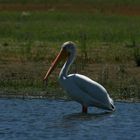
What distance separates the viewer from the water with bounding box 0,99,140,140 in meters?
12.5

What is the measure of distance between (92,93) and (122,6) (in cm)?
3042

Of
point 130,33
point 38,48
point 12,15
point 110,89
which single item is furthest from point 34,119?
point 12,15

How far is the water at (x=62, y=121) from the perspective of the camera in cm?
1251

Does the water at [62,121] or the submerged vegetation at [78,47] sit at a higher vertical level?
the submerged vegetation at [78,47]

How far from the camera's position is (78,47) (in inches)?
911

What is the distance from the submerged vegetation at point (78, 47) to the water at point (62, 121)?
2.68 ft

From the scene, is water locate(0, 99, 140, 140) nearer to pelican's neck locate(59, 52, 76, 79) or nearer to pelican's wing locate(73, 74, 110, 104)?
pelican's wing locate(73, 74, 110, 104)

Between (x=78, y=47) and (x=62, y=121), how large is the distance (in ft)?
31.3

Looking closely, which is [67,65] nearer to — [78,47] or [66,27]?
[78,47]

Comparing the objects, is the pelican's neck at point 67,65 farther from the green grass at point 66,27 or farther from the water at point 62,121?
the green grass at point 66,27

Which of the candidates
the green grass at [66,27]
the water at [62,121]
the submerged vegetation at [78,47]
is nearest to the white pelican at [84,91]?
the water at [62,121]

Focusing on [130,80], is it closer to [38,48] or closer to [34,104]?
[34,104]

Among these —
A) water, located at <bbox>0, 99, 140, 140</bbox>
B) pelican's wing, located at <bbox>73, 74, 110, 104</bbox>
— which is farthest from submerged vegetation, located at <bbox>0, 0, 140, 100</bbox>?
pelican's wing, located at <bbox>73, 74, 110, 104</bbox>

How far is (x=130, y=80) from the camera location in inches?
683
